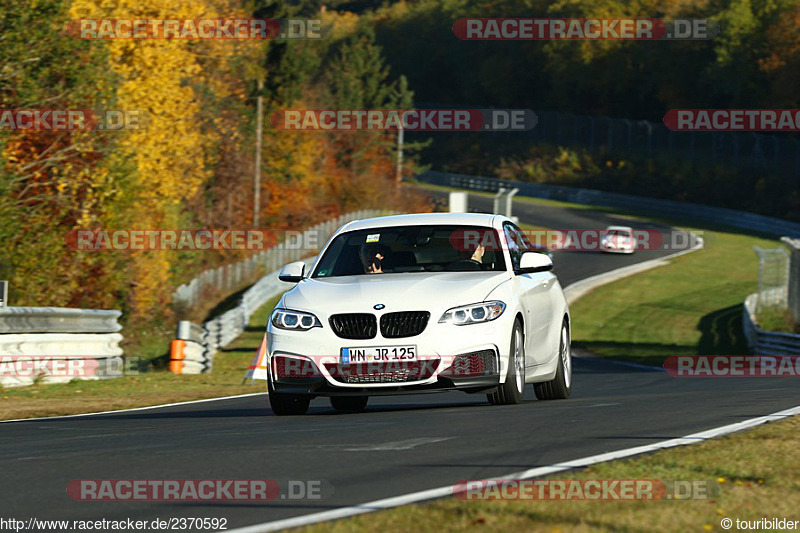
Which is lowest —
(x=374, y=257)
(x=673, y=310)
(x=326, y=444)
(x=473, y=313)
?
(x=673, y=310)

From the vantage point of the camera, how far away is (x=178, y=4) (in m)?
45.2

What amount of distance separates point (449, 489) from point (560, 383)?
22.0 ft

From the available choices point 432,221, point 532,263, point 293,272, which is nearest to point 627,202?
point 432,221

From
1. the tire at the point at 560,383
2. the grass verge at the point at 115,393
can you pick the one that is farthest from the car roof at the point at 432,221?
the grass verge at the point at 115,393

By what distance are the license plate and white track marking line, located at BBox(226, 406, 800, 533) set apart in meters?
2.70

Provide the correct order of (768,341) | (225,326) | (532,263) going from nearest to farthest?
(532,263)
(768,341)
(225,326)

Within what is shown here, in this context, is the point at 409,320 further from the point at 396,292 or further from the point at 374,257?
the point at 374,257

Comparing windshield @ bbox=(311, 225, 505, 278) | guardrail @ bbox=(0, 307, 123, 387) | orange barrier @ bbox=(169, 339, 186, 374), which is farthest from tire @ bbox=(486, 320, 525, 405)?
orange barrier @ bbox=(169, 339, 186, 374)

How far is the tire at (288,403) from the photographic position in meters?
12.1

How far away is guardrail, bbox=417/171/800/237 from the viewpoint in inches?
3123

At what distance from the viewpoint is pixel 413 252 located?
12469 mm

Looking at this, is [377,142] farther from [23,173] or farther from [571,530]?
[571,530]

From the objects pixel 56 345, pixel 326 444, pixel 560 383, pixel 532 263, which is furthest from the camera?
pixel 56 345

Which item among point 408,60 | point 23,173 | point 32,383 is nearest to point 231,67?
point 23,173
